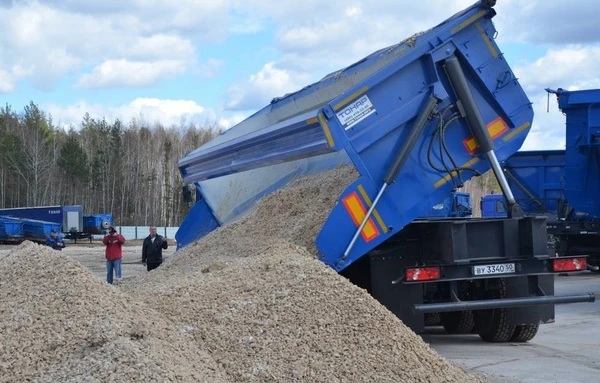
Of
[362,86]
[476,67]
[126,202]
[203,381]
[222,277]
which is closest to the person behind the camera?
[203,381]

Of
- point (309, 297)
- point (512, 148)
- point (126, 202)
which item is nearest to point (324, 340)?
point (309, 297)

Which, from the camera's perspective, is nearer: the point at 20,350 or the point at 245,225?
the point at 20,350

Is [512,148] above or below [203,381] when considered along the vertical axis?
above

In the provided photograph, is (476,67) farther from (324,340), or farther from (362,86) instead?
(324,340)

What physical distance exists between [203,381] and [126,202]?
6187 centimetres

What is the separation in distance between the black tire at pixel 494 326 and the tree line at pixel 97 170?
5123 centimetres

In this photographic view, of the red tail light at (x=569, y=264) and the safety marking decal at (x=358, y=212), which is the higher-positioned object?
the safety marking decal at (x=358, y=212)

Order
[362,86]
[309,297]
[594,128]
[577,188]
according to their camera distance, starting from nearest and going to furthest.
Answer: [309,297] < [362,86] < [594,128] < [577,188]

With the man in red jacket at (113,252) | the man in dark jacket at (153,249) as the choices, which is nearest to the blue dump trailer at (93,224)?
the man in red jacket at (113,252)

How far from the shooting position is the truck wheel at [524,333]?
28.8 ft

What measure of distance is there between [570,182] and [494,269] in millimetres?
9404

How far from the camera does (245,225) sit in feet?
29.7

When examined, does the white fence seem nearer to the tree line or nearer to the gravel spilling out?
the tree line

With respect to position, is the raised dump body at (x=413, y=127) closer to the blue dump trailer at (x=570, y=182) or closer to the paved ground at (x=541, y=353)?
the paved ground at (x=541, y=353)
